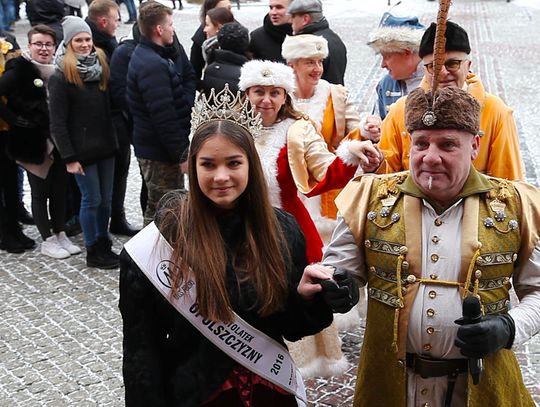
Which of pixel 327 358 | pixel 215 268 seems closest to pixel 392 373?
pixel 215 268

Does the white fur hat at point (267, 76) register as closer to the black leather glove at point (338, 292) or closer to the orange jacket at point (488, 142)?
the orange jacket at point (488, 142)

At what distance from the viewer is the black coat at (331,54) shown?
6.37 meters

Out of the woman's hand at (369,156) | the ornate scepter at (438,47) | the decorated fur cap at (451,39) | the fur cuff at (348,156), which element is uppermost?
the ornate scepter at (438,47)

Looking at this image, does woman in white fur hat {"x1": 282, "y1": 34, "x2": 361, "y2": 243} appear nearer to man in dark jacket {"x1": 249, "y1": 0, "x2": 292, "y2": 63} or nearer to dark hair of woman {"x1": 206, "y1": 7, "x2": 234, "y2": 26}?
man in dark jacket {"x1": 249, "y1": 0, "x2": 292, "y2": 63}

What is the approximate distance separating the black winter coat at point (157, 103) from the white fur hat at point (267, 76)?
160cm

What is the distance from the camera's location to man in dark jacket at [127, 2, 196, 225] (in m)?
6.02

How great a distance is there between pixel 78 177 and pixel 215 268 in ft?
13.8

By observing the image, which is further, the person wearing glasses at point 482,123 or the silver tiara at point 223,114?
the person wearing glasses at point 482,123

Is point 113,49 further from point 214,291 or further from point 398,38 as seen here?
point 214,291

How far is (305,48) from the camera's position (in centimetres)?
518

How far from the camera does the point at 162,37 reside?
6148 millimetres

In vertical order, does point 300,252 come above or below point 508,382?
above

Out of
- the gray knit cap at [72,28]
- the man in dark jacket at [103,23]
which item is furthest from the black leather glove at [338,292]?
the man in dark jacket at [103,23]

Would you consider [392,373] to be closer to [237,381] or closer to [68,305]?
[237,381]
